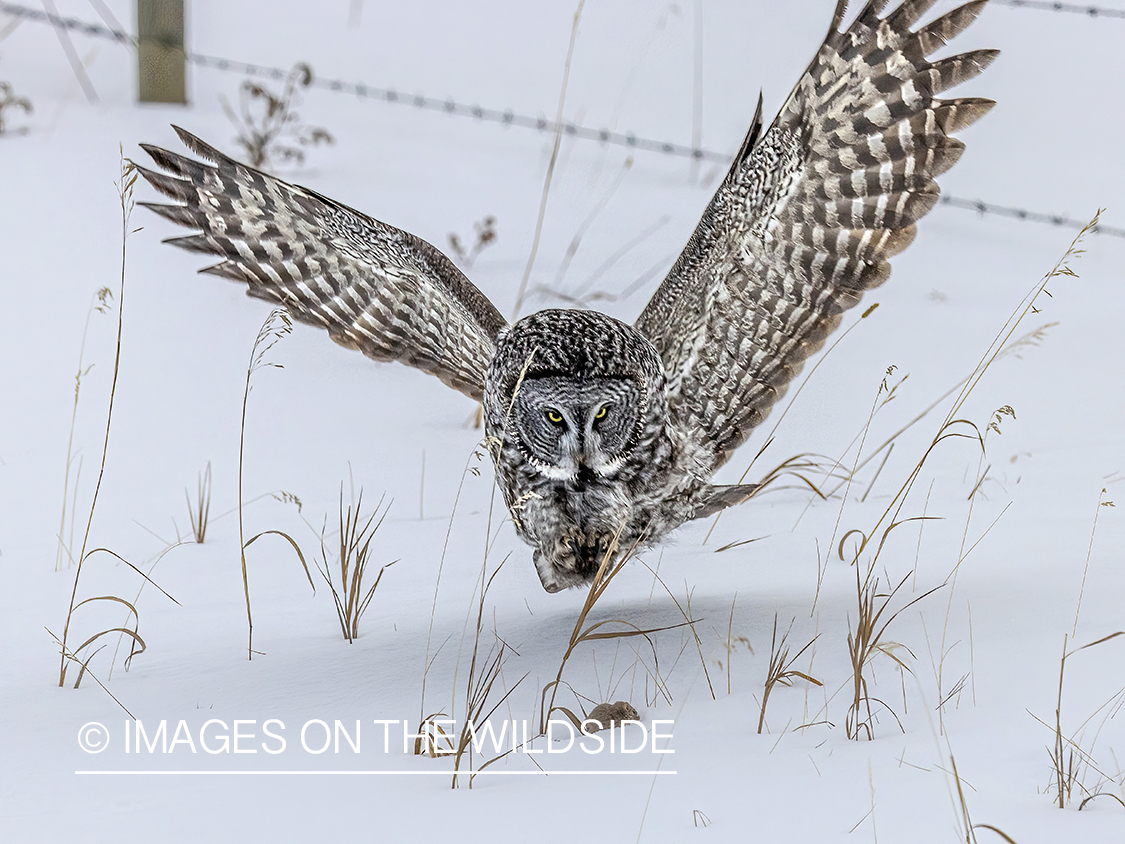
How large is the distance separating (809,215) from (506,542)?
5.29 feet

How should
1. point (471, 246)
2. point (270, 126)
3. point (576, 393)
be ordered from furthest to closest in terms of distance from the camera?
point (270, 126)
point (471, 246)
point (576, 393)

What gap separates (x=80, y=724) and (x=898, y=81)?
7.79 feet

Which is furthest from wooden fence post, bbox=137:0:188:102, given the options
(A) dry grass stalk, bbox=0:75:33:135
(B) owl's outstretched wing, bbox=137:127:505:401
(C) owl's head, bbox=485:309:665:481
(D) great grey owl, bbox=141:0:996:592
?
(C) owl's head, bbox=485:309:665:481

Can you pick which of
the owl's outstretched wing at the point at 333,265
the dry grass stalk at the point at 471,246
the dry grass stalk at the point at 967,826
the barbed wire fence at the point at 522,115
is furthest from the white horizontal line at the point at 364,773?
the barbed wire fence at the point at 522,115

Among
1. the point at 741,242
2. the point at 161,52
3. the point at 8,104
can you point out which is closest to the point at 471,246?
the point at 161,52

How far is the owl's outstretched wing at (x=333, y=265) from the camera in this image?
3.22 m

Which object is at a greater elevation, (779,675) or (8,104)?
(8,104)

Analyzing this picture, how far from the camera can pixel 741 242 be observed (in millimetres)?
3002

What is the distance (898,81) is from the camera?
2783mm

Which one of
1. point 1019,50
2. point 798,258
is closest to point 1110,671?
point 798,258

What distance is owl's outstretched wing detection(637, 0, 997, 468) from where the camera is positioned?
9.09 ft

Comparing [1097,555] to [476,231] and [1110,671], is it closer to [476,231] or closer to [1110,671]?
[1110,671]

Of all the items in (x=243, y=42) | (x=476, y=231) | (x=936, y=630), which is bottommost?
(x=936, y=630)

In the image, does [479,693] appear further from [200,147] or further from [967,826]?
[200,147]
